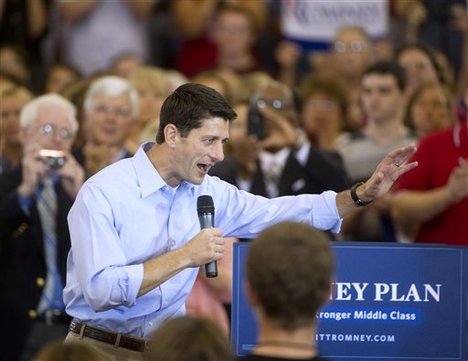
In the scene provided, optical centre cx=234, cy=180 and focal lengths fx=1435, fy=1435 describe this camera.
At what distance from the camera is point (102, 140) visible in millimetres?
8164

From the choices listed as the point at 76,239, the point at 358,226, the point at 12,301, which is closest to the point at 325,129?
the point at 358,226

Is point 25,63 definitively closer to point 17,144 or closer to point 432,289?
point 17,144

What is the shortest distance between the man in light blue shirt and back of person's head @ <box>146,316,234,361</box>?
53.0 inches

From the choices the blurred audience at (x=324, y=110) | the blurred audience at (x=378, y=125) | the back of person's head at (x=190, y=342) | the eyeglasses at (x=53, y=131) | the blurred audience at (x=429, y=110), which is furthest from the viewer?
the blurred audience at (x=324, y=110)

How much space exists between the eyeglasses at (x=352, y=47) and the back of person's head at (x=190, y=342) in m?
7.09

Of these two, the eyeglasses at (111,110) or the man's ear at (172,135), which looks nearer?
the man's ear at (172,135)

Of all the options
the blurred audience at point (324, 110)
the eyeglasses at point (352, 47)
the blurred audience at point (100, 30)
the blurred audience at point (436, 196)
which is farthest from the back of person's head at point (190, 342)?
the blurred audience at point (100, 30)

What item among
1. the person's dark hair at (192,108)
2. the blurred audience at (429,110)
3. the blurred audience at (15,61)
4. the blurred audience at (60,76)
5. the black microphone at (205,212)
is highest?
the blurred audience at (15,61)

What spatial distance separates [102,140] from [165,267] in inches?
118

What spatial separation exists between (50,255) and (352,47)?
160 inches

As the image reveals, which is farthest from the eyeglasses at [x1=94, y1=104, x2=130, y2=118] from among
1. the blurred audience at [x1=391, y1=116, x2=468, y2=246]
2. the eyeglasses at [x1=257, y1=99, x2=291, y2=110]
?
the blurred audience at [x1=391, y1=116, x2=468, y2=246]

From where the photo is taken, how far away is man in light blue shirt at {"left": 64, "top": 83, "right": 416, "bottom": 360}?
5.29m

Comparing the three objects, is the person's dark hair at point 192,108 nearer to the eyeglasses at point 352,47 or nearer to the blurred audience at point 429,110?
the blurred audience at point 429,110

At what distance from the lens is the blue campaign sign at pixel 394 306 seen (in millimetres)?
5617
